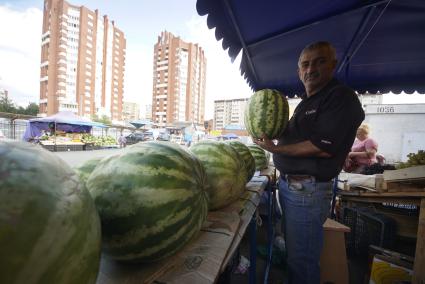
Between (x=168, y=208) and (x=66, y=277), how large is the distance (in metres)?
0.40

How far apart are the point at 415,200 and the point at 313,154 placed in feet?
6.64

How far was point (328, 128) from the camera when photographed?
1.87 m

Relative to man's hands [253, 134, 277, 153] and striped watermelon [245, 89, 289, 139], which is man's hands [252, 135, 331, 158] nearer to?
man's hands [253, 134, 277, 153]

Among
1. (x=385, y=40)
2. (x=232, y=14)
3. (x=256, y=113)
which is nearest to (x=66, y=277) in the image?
(x=256, y=113)

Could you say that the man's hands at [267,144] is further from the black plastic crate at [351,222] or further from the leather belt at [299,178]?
the black plastic crate at [351,222]

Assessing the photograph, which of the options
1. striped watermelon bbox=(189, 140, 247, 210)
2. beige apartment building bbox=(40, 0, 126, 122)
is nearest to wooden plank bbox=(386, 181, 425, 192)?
striped watermelon bbox=(189, 140, 247, 210)

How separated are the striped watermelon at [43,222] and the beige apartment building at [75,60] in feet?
200

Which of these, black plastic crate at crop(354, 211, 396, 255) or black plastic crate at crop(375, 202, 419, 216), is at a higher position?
black plastic crate at crop(375, 202, 419, 216)

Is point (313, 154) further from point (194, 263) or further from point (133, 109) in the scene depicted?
point (133, 109)

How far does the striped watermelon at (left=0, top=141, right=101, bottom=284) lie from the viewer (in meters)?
0.42

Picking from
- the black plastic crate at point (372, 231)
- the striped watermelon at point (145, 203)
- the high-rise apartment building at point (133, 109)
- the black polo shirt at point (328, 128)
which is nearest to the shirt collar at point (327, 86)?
the black polo shirt at point (328, 128)

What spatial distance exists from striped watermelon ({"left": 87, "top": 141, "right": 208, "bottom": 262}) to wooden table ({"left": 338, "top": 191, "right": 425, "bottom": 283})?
2566 mm

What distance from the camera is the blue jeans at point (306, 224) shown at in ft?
6.53

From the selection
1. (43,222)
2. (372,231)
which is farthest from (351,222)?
(43,222)
